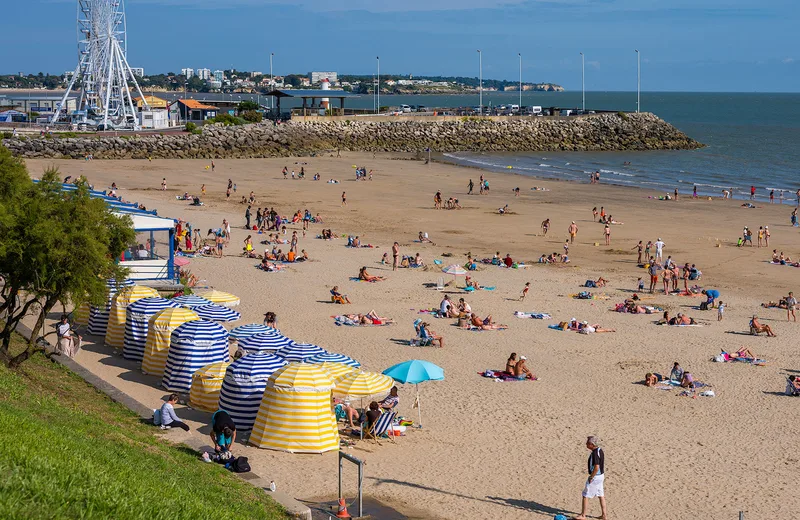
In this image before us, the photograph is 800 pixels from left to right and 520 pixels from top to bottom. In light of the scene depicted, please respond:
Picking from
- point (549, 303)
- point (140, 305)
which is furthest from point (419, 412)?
point (549, 303)

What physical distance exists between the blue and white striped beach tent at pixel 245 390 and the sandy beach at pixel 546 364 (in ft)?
1.86

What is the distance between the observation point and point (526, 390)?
50.4ft

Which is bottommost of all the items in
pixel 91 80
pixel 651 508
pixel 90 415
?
pixel 651 508

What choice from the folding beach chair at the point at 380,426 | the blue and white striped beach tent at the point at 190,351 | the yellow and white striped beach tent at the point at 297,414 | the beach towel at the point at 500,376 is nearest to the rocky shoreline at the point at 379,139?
the blue and white striped beach tent at the point at 190,351

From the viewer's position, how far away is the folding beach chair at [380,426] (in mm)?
12695

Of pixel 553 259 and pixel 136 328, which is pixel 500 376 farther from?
pixel 553 259

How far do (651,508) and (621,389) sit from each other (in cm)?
486

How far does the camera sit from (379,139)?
74438mm

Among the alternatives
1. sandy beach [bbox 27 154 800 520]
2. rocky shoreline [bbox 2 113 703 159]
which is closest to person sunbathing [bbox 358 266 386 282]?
sandy beach [bbox 27 154 800 520]

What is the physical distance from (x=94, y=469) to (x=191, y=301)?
10542 mm

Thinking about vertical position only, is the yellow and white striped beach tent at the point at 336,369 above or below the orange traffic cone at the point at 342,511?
above

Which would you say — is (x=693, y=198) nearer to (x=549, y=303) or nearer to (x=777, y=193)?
(x=777, y=193)

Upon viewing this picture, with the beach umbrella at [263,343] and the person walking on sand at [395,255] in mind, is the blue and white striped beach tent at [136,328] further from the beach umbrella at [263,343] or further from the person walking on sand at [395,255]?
the person walking on sand at [395,255]

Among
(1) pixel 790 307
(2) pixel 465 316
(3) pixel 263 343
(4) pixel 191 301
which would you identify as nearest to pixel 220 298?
(4) pixel 191 301
